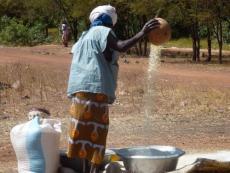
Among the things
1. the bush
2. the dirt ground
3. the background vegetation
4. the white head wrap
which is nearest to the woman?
the white head wrap

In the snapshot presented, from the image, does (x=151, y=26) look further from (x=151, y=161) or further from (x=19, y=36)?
(x=19, y=36)

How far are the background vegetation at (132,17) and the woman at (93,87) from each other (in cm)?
1591

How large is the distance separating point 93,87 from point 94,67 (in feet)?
0.50

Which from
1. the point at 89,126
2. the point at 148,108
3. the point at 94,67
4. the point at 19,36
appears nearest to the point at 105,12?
the point at 94,67

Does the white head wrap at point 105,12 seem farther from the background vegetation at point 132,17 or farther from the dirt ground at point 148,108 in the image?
the background vegetation at point 132,17

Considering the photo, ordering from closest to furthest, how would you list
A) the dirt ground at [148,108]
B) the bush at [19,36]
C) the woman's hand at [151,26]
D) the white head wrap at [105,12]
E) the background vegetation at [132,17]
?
the woman's hand at [151,26] → the white head wrap at [105,12] → the dirt ground at [148,108] → the background vegetation at [132,17] → the bush at [19,36]

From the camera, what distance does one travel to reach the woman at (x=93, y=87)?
504 centimetres

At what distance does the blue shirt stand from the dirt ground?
1450mm

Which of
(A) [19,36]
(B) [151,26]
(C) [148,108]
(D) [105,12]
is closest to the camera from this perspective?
(B) [151,26]

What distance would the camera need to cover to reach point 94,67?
16.6 feet

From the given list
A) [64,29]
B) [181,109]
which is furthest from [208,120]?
[64,29]

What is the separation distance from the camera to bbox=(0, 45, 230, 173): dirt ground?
316 inches

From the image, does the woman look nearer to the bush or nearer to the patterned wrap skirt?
the patterned wrap skirt

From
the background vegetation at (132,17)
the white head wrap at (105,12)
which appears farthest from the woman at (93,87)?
the background vegetation at (132,17)
